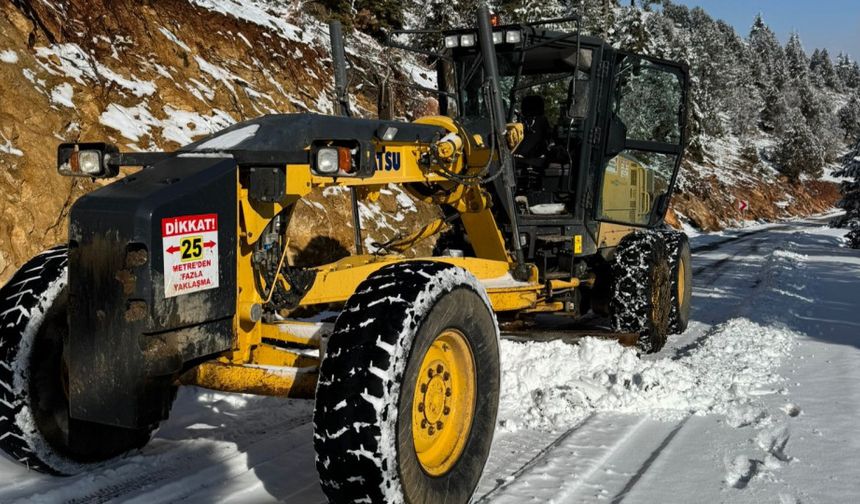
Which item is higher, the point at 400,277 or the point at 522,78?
the point at 522,78

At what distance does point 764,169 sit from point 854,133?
48.6 metres

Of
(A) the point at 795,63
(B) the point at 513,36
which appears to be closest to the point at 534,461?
(B) the point at 513,36

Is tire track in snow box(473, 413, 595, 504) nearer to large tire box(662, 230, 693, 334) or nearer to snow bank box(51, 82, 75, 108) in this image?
large tire box(662, 230, 693, 334)

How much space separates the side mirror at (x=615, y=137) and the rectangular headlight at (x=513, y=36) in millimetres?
1349

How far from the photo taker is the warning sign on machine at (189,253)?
2918mm

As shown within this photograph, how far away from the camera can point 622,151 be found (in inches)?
279

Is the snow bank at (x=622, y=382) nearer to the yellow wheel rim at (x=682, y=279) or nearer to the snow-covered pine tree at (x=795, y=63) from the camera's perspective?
the yellow wheel rim at (x=682, y=279)

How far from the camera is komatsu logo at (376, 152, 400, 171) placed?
428cm

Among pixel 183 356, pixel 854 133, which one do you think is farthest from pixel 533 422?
pixel 854 133

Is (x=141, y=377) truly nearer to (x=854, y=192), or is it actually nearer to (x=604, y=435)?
(x=604, y=435)

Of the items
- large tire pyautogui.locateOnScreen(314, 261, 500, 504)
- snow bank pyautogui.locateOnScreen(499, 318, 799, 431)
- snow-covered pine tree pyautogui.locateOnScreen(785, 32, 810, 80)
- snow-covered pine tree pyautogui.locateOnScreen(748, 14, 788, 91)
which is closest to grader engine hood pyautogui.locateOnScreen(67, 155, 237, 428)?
large tire pyautogui.locateOnScreen(314, 261, 500, 504)

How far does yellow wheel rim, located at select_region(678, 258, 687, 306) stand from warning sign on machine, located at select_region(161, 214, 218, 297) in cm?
584

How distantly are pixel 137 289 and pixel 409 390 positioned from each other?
3.71ft

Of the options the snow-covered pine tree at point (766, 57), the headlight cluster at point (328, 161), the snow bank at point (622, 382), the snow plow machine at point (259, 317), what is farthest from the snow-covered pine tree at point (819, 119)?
the headlight cluster at point (328, 161)
